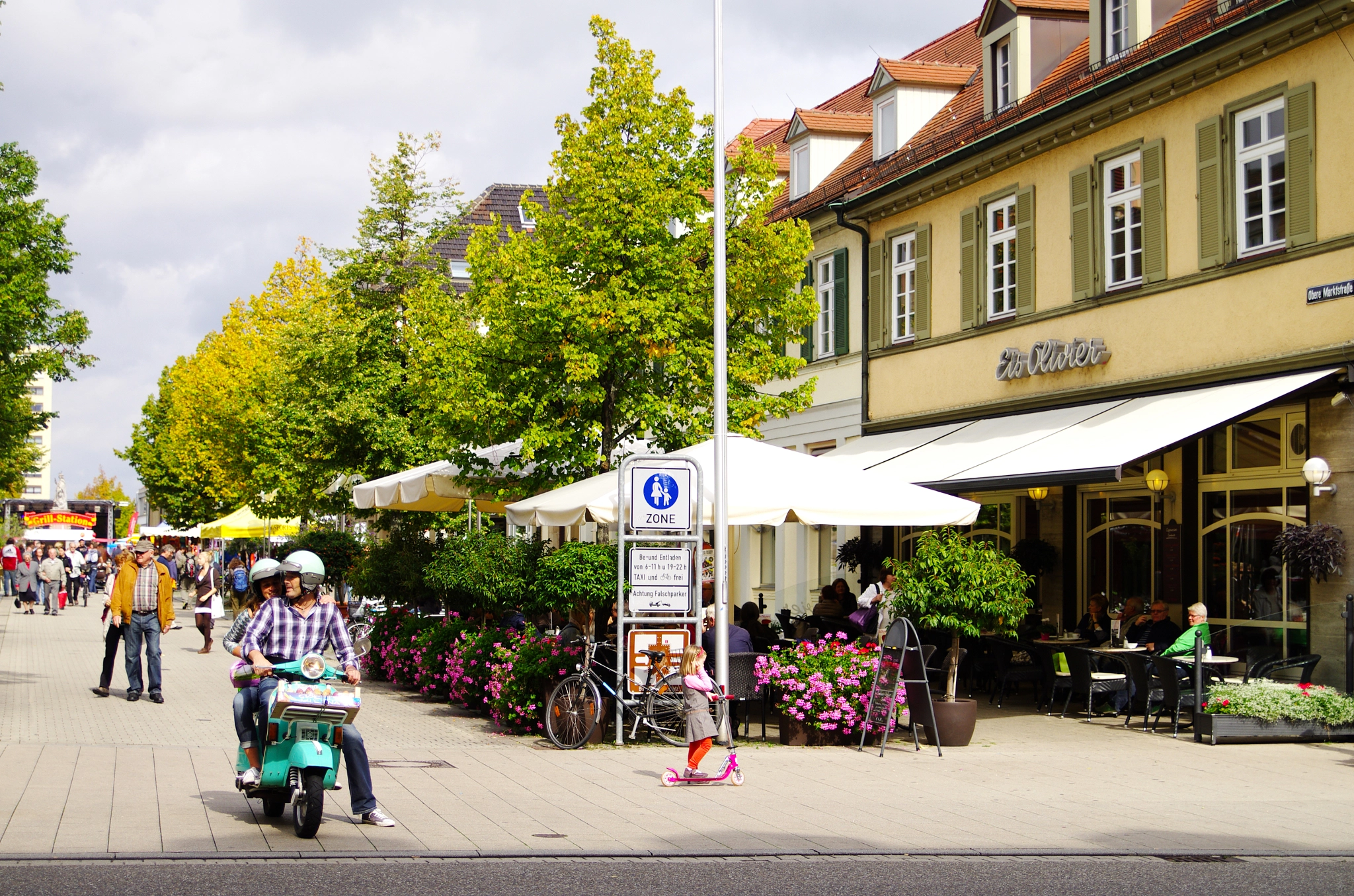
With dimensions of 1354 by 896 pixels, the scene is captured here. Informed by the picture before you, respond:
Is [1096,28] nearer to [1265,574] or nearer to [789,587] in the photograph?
[1265,574]

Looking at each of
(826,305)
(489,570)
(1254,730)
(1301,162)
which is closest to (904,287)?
(826,305)

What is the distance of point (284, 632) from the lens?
27.5 ft

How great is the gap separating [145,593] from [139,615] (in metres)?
0.26

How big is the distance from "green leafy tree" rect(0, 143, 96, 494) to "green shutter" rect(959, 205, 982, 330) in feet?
44.6

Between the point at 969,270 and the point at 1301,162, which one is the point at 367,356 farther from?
the point at 1301,162

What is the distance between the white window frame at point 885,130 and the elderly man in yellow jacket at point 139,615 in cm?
1458

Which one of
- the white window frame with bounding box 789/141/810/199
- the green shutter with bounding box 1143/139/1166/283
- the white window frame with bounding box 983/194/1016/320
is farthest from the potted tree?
the white window frame with bounding box 789/141/810/199

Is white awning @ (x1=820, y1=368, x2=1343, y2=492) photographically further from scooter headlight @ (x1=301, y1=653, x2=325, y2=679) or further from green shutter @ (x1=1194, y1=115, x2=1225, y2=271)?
scooter headlight @ (x1=301, y1=653, x2=325, y2=679)

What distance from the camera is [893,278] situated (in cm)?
2472

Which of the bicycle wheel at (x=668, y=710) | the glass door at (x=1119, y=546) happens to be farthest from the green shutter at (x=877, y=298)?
the bicycle wheel at (x=668, y=710)

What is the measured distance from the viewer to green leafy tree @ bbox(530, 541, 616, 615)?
13312 mm

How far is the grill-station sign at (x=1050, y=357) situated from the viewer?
19016mm

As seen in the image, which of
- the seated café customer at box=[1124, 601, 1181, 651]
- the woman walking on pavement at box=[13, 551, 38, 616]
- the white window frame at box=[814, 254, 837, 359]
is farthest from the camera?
the woman walking on pavement at box=[13, 551, 38, 616]

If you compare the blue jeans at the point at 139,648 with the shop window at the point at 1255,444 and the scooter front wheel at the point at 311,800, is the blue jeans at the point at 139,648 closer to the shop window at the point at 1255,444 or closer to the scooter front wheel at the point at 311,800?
the scooter front wheel at the point at 311,800
